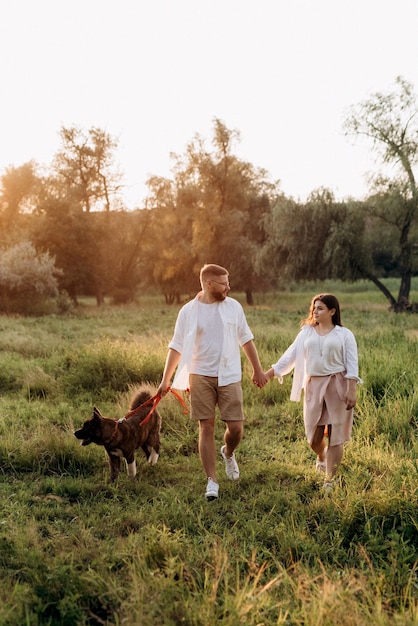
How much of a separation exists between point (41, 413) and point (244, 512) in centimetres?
442

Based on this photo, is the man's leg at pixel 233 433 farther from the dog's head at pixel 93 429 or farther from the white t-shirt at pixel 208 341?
the dog's head at pixel 93 429

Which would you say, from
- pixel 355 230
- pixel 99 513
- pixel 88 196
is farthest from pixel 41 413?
pixel 88 196

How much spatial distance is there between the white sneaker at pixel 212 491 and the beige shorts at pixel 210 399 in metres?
0.63

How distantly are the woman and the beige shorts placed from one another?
2.36 ft

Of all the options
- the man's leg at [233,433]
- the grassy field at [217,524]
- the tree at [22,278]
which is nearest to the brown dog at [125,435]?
the grassy field at [217,524]


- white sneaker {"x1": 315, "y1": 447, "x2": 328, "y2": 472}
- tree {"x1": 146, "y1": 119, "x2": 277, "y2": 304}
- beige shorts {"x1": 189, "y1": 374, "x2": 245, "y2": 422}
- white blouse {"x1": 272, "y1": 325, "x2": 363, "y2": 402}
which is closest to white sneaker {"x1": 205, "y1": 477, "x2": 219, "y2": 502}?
beige shorts {"x1": 189, "y1": 374, "x2": 245, "y2": 422}

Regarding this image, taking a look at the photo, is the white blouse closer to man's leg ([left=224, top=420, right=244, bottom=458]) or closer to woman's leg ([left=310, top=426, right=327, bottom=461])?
woman's leg ([left=310, top=426, right=327, bottom=461])

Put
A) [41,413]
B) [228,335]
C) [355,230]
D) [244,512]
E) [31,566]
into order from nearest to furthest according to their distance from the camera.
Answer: [31,566] < [244,512] < [228,335] < [41,413] < [355,230]

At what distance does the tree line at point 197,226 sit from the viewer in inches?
1211

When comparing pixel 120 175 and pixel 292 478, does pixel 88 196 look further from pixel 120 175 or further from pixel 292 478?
pixel 292 478

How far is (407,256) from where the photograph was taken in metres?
31.1

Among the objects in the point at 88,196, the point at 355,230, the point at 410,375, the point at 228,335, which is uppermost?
the point at 88,196

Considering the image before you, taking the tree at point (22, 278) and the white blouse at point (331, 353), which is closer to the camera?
the white blouse at point (331, 353)

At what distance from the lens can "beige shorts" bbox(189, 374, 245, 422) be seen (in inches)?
216
